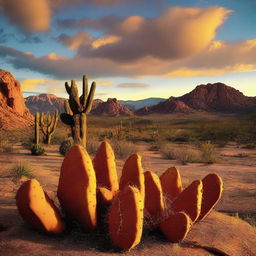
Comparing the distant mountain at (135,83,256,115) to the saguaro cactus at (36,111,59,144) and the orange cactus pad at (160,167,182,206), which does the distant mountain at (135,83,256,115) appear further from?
the orange cactus pad at (160,167,182,206)

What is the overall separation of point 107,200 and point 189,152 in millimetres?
12694

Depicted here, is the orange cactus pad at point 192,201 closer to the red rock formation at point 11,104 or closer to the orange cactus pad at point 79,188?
the orange cactus pad at point 79,188

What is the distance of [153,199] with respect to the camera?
4.49m

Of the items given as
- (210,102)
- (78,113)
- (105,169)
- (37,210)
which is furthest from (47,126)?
(210,102)

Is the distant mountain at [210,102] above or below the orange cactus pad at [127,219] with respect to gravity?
above

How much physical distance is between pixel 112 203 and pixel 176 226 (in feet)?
2.72

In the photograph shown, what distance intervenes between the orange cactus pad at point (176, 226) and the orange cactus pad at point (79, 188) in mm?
901

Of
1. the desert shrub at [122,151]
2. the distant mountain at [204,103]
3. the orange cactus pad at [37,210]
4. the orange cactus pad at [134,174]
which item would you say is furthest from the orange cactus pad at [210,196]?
the distant mountain at [204,103]

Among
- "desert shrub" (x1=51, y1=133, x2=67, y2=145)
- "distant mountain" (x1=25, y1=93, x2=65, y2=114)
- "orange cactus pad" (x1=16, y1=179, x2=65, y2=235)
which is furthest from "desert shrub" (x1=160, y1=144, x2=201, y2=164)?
"distant mountain" (x1=25, y1=93, x2=65, y2=114)

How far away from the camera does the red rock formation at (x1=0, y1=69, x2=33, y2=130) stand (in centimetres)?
5710

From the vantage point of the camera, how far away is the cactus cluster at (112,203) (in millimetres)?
3713

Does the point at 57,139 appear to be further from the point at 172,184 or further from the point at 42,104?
the point at 42,104

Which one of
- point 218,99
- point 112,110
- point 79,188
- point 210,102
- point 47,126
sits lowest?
point 79,188

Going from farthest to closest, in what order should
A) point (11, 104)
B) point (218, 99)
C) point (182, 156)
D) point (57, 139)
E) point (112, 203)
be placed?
point (218, 99) < point (11, 104) < point (57, 139) < point (182, 156) < point (112, 203)
